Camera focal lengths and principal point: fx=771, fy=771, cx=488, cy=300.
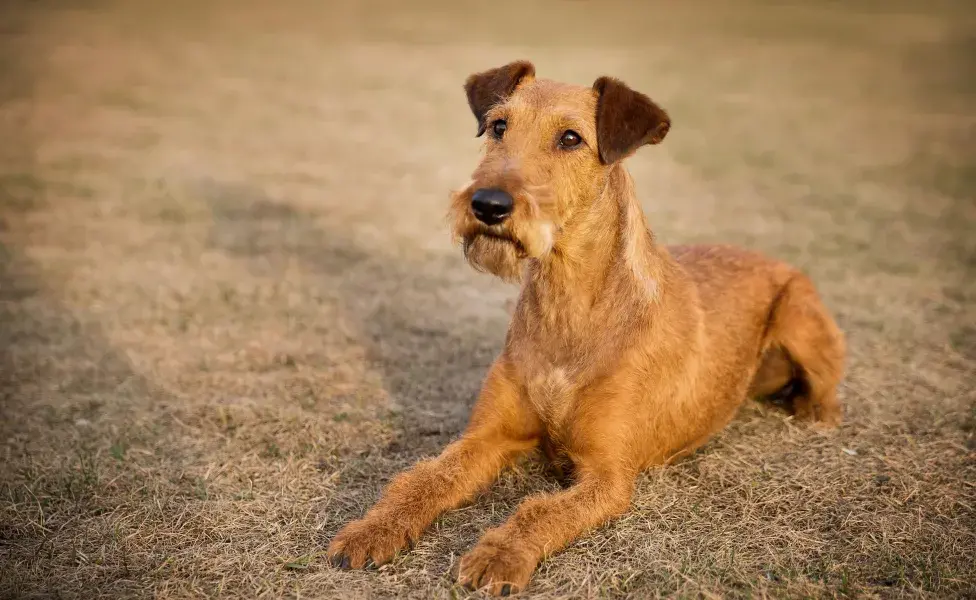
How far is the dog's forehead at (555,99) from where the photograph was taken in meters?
3.94

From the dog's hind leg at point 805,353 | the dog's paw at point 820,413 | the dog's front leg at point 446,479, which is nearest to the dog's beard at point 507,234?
the dog's front leg at point 446,479

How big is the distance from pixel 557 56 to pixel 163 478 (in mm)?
17256

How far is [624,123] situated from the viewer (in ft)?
12.8

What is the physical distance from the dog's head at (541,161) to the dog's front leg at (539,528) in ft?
3.64

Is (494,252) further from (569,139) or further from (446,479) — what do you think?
(446,479)

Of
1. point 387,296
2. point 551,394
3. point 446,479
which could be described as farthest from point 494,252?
point 387,296

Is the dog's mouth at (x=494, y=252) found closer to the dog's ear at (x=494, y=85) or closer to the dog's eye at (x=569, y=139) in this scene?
the dog's eye at (x=569, y=139)

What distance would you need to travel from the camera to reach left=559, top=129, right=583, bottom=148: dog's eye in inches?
154

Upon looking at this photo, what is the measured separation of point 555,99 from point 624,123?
15.1 inches

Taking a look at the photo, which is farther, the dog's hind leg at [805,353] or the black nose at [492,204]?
the dog's hind leg at [805,353]

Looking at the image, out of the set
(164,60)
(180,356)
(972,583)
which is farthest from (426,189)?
(164,60)

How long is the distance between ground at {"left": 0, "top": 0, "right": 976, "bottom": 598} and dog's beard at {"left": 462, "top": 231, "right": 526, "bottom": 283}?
1.33 m

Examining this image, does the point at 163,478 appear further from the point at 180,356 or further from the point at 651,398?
the point at 651,398

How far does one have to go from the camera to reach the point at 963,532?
4113 millimetres
